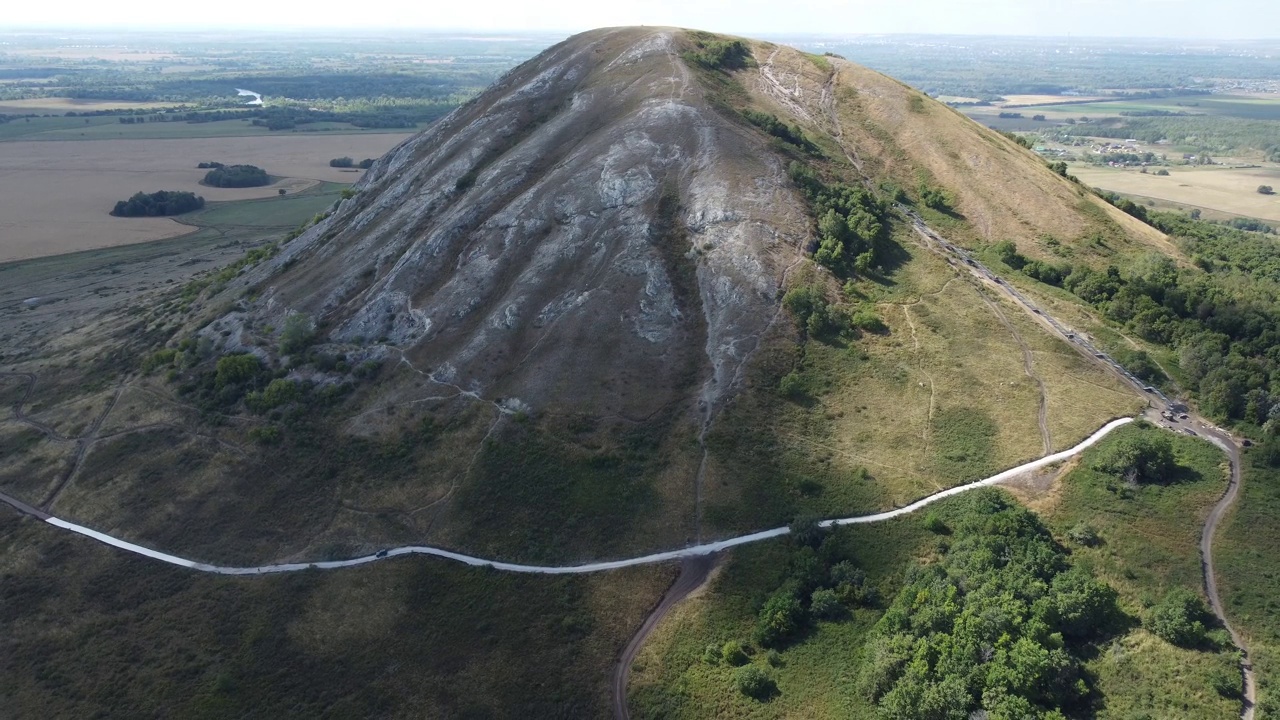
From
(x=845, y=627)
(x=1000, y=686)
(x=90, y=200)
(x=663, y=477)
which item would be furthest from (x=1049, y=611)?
(x=90, y=200)

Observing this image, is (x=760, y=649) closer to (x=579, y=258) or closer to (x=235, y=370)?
(x=579, y=258)

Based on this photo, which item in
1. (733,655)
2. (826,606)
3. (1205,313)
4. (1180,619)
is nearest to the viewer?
(1180,619)

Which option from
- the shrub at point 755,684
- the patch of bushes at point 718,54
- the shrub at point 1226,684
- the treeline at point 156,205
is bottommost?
the shrub at point 755,684

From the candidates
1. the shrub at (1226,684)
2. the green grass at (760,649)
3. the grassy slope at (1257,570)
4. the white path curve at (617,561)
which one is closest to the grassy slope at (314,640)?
the white path curve at (617,561)

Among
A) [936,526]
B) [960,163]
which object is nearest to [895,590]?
[936,526]

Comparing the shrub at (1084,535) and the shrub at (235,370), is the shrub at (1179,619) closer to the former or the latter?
the shrub at (1084,535)

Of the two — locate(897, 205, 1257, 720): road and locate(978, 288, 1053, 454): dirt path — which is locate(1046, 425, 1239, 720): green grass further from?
locate(978, 288, 1053, 454): dirt path

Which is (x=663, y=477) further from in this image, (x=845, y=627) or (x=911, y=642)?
(x=911, y=642)
